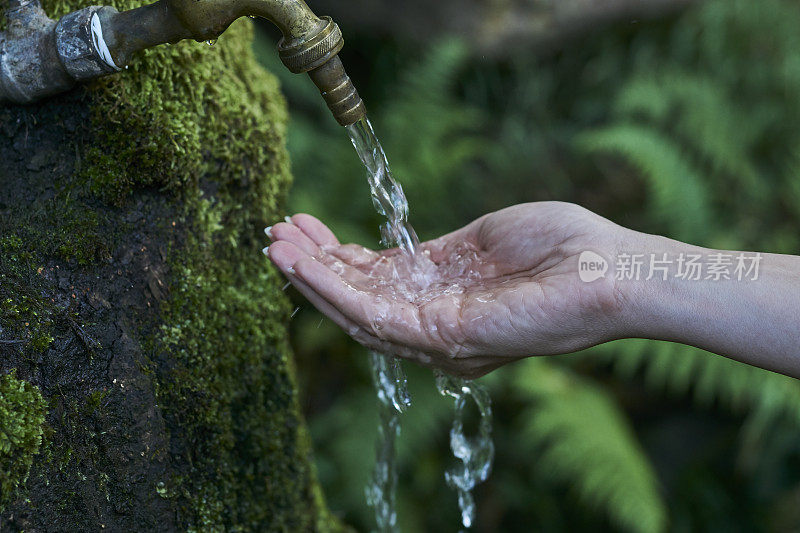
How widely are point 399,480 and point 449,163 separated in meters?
1.62

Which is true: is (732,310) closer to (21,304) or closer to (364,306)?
(364,306)

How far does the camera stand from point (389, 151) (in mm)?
3523

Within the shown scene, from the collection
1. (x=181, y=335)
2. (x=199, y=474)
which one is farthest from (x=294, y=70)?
(x=199, y=474)

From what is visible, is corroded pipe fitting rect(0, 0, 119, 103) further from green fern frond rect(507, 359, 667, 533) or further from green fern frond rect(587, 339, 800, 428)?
green fern frond rect(587, 339, 800, 428)

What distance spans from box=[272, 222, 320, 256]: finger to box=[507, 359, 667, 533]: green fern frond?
170 centimetres

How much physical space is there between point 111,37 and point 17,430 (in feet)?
2.37

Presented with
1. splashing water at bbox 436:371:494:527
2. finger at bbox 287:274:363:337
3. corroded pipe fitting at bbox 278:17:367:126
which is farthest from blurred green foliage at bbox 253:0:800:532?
corroded pipe fitting at bbox 278:17:367:126

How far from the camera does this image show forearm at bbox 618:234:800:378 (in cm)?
126

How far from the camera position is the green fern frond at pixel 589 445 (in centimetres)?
273

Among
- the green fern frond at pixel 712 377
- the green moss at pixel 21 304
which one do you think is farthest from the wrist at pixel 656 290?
the green fern frond at pixel 712 377

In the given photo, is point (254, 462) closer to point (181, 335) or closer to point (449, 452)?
point (181, 335)

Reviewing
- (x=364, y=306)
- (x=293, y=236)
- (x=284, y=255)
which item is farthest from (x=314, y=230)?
(x=364, y=306)

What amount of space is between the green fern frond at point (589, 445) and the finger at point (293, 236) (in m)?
1.70

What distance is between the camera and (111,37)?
121cm
